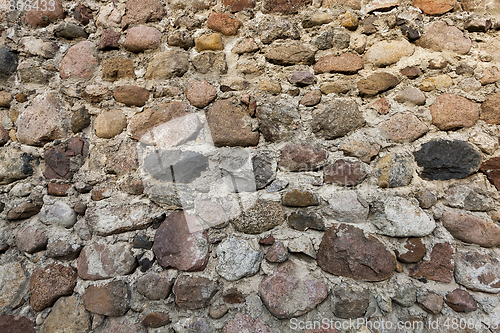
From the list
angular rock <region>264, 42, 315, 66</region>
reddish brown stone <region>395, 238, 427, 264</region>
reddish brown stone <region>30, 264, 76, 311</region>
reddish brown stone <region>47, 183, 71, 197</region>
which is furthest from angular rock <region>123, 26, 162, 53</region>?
reddish brown stone <region>395, 238, 427, 264</region>

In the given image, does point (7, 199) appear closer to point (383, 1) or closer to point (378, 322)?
point (378, 322)

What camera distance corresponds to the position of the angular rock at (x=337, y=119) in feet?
3.43

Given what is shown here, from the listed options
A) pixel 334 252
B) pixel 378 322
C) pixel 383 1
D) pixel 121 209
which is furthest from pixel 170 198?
pixel 383 1

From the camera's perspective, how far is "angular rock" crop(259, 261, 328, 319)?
964 millimetres

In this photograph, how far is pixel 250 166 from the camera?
3.48ft

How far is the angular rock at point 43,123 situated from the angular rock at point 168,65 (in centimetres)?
47

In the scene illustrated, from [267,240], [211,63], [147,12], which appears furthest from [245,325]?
[147,12]

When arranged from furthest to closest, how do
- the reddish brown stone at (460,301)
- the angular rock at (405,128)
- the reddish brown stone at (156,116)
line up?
the reddish brown stone at (156,116) → the angular rock at (405,128) → the reddish brown stone at (460,301)

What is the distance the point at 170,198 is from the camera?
1.08 metres

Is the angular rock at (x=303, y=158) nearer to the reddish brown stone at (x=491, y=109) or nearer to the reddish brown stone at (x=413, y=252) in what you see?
the reddish brown stone at (x=413, y=252)

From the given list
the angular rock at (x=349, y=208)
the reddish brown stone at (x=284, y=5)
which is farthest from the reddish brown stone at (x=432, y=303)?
the reddish brown stone at (x=284, y=5)

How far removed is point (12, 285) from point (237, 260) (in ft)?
3.36

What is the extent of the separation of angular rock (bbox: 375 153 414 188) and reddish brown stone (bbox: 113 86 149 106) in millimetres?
1103

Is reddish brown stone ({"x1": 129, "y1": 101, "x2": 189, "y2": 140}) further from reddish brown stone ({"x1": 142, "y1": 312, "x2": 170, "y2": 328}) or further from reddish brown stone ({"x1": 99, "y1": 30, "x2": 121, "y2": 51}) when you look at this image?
reddish brown stone ({"x1": 142, "y1": 312, "x2": 170, "y2": 328})
